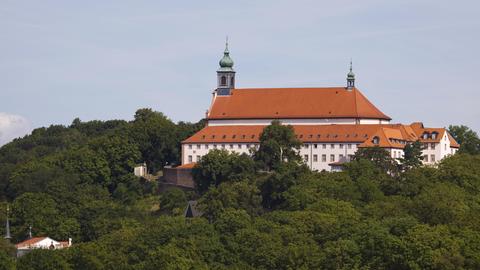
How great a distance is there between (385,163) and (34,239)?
81.9 feet

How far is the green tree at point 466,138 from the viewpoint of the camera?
378 feet

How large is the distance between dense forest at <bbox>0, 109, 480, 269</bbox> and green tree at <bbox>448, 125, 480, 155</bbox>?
0.47 ft

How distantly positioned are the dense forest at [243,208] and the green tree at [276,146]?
95mm

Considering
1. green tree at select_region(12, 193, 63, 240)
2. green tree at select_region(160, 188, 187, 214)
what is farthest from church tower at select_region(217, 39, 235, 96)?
green tree at select_region(12, 193, 63, 240)

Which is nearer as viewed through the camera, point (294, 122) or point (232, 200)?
point (232, 200)

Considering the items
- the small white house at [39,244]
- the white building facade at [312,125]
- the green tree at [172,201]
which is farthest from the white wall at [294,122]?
the small white house at [39,244]

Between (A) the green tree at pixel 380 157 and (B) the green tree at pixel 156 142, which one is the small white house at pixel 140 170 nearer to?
(B) the green tree at pixel 156 142

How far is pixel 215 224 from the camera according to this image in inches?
3408

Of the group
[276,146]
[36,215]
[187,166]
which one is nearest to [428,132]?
[276,146]

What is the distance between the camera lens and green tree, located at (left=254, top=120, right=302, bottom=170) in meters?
104

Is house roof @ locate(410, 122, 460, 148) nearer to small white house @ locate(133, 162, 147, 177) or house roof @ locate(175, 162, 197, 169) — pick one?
house roof @ locate(175, 162, 197, 169)

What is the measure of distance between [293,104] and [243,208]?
72.7 feet

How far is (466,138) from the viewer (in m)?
118

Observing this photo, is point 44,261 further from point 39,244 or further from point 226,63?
point 226,63
